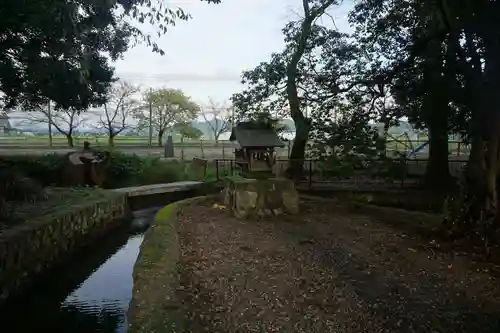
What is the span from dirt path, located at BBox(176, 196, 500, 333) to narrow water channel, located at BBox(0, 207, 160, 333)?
1047mm

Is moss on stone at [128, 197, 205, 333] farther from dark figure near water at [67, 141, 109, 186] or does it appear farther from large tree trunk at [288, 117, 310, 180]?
dark figure near water at [67, 141, 109, 186]

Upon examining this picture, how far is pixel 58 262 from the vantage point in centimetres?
712

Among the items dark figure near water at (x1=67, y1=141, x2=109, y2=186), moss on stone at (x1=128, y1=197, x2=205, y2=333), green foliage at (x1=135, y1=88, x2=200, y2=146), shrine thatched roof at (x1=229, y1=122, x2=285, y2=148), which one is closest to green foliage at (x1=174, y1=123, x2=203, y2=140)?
green foliage at (x1=135, y1=88, x2=200, y2=146)

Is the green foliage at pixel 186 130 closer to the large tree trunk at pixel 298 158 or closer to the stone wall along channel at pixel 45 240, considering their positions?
the large tree trunk at pixel 298 158

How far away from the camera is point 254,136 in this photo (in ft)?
37.8

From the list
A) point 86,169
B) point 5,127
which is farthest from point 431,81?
point 5,127

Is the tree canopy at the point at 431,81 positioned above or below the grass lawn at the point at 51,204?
above

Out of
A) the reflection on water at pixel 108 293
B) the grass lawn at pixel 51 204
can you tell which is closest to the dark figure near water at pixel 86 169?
the grass lawn at pixel 51 204

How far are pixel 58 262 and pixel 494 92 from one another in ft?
23.1

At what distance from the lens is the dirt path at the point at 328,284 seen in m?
3.70

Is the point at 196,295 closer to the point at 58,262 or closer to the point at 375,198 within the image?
the point at 58,262

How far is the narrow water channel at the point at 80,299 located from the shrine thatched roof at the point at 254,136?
14.6 ft

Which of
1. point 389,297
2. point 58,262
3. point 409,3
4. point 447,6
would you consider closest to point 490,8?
point 447,6

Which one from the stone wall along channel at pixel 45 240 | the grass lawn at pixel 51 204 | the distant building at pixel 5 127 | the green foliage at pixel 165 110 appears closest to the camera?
the stone wall along channel at pixel 45 240
